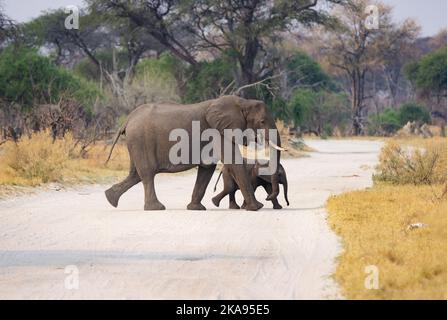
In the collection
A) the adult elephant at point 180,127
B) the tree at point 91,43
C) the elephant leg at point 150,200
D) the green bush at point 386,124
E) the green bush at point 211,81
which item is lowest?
the green bush at point 386,124

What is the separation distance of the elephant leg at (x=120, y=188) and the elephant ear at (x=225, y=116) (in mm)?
1515

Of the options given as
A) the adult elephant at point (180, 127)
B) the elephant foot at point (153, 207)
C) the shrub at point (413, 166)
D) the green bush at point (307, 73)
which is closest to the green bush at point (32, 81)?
the shrub at point (413, 166)

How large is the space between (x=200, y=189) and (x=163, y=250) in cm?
464

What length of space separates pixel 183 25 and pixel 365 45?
24.7 metres

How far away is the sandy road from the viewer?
27.1 ft

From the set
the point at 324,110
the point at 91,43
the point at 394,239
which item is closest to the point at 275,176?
the point at 394,239

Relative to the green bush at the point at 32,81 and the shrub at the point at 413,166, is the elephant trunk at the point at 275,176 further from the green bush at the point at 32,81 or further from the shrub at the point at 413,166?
the green bush at the point at 32,81

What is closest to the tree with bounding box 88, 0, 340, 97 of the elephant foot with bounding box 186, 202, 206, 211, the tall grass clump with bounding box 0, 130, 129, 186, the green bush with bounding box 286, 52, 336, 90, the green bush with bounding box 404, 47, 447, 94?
the tall grass clump with bounding box 0, 130, 129, 186

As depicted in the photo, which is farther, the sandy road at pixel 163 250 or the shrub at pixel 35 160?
the shrub at pixel 35 160

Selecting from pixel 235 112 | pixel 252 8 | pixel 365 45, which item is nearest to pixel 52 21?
pixel 252 8

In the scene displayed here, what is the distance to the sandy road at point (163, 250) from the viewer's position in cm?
827

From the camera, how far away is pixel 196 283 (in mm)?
8477

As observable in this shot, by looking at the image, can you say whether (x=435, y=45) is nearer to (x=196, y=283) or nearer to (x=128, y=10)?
(x=128, y=10)

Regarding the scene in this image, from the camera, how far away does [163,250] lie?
10.6 m
